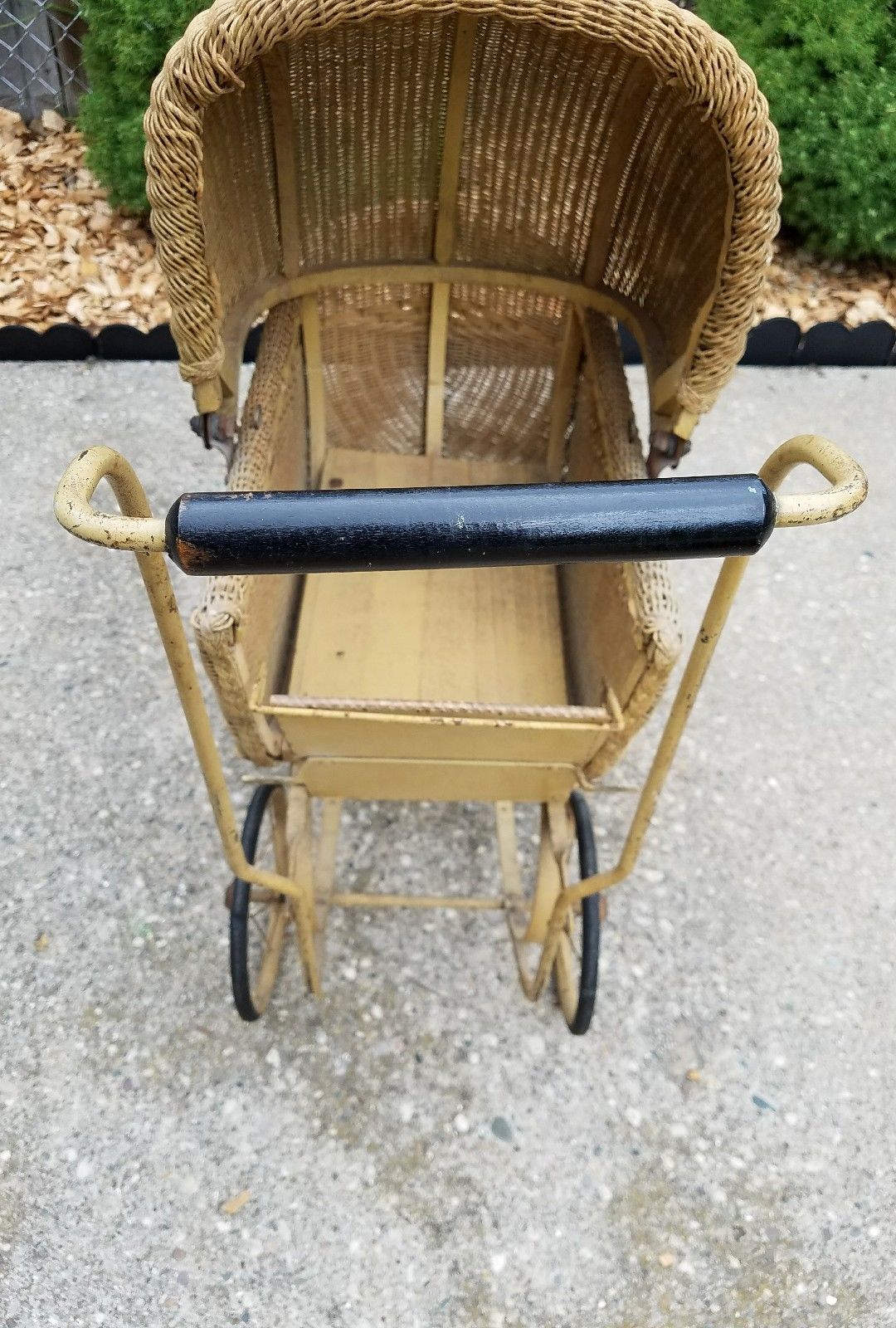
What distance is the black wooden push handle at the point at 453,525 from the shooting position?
76 centimetres

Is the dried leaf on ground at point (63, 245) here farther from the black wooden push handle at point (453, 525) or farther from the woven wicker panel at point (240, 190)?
the black wooden push handle at point (453, 525)

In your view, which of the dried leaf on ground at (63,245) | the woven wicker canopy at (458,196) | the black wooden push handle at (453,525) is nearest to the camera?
the black wooden push handle at (453,525)

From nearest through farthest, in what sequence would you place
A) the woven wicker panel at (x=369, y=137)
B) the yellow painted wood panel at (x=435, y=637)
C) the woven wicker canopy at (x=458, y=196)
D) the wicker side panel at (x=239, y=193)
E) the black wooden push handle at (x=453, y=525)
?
the black wooden push handle at (x=453, y=525)
the woven wicker canopy at (x=458, y=196)
the wicker side panel at (x=239, y=193)
the woven wicker panel at (x=369, y=137)
the yellow painted wood panel at (x=435, y=637)

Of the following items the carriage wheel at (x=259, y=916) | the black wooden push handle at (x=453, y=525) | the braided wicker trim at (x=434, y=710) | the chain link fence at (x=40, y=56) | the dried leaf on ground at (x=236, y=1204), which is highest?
the black wooden push handle at (x=453, y=525)

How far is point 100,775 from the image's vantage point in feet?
6.43

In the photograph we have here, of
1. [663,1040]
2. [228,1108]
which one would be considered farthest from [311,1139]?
[663,1040]

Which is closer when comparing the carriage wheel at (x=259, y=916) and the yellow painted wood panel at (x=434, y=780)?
the yellow painted wood panel at (x=434, y=780)

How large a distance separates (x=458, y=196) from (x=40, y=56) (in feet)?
8.10

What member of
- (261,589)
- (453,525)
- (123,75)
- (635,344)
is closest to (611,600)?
(261,589)

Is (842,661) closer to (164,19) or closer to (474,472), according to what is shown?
(474,472)

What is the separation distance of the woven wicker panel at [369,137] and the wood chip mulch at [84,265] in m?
1.58

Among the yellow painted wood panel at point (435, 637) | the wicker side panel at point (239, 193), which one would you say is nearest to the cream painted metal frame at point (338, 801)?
the yellow painted wood panel at point (435, 637)

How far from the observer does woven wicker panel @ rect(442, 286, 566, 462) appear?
1816 millimetres

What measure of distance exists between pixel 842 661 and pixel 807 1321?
138cm
